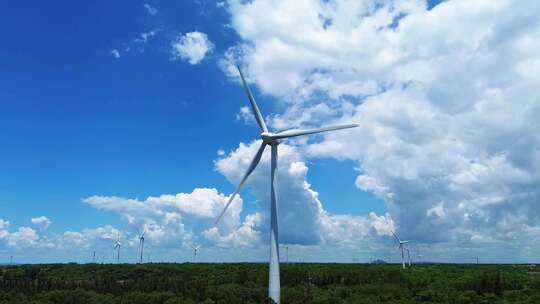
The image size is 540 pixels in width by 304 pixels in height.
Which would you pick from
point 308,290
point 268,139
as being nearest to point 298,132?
point 268,139

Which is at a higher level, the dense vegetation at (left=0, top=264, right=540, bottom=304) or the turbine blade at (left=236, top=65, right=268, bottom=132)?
the turbine blade at (left=236, top=65, right=268, bottom=132)

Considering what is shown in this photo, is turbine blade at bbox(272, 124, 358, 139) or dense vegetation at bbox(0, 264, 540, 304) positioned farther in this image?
dense vegetation at bbox(0, 264, 540, 304)

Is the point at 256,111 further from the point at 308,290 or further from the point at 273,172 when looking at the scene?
the point at 308,290

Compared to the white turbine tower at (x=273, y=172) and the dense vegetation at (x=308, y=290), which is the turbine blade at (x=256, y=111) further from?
the dense vegetation at (x=308, y=290)

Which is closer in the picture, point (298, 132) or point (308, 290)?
point (298, 132)

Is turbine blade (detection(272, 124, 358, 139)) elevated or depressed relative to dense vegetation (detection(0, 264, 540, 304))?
elevated

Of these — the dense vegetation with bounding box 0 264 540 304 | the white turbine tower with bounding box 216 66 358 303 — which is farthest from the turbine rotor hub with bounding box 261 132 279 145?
the dense vegetation with bounding box 0 264 540 304

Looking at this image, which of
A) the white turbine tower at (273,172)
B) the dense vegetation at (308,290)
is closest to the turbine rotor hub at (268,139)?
the white turbine tower at (273,172)

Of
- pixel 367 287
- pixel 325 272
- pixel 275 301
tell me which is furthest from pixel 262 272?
pixel 275 301

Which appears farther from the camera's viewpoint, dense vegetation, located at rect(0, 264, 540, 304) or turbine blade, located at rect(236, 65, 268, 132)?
dense vegetation, located at rect(0, 264, 540, 304)

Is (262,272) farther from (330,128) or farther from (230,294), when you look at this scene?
(330,128)

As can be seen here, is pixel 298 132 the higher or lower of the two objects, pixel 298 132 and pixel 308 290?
the higher

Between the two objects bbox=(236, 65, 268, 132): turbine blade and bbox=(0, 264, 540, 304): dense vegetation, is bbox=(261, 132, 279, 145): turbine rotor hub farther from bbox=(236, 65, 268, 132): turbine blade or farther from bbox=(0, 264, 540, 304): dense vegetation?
bbox=(0, 264, 540, 304): dense vegetation

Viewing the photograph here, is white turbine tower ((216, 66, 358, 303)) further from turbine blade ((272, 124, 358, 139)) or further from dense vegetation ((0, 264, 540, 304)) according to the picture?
dense vegetation ((0, 264, 540, 304))
